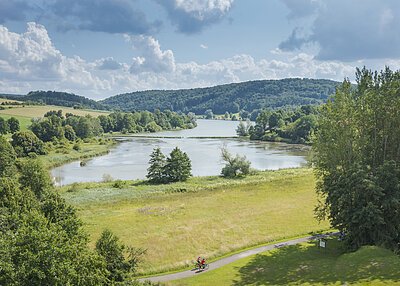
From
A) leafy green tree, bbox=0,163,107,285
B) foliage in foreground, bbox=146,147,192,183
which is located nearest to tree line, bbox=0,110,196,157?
foliage in foreground, bbox=146,147,192,183

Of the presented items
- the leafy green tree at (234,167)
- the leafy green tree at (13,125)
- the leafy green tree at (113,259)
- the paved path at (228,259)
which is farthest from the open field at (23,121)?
the leafy green tree at (113,259)

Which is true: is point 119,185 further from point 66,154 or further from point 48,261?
point 66,154

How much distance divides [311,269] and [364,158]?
33.7 feet

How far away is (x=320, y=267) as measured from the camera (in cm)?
2444

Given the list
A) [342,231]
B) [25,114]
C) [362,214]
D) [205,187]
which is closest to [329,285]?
[362,214]

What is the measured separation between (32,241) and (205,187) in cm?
4116

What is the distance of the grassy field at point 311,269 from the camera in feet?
70.5

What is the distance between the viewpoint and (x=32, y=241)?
16141 millimetres

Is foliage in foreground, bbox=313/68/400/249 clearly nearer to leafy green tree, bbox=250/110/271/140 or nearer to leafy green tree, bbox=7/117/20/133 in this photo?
leafy green tree, bbox=250/110/271/140

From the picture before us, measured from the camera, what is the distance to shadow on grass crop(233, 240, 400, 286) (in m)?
21.6

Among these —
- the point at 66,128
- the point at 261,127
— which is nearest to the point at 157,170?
the point at 66,128

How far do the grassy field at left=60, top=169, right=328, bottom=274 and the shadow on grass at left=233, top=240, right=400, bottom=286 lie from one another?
4002 mm

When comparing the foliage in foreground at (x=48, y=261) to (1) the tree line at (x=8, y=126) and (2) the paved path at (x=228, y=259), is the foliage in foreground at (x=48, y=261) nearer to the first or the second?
(2) the paved path at (x=228, y=259)

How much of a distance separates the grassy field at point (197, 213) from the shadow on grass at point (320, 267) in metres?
4.00
